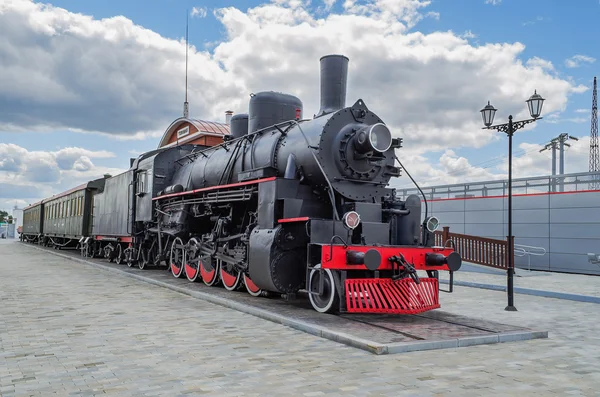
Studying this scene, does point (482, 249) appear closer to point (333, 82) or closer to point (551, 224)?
point (551, 224)

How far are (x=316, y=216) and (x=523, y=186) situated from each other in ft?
38.3

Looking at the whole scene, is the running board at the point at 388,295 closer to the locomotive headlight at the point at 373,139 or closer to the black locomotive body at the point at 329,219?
the black locomotive body at the point at 329,219

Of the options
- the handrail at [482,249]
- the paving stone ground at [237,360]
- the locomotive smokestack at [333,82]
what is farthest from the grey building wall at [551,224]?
the locomotive smokestack at [333,82]

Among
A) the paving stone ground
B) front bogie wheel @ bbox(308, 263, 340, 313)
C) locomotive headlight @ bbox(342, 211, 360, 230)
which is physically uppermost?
locomotive headlight @ bbox(342, 211, 360, 230)

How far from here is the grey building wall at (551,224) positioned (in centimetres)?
1565

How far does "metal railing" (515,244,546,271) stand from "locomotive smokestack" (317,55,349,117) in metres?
10.8

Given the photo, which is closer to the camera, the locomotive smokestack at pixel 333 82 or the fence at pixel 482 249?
the locomotive smokestack at pixel 333 82

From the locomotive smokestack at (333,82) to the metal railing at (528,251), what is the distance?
A: 10.8 m

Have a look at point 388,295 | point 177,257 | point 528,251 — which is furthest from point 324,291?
point 528,251

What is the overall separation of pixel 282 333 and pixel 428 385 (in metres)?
2.42

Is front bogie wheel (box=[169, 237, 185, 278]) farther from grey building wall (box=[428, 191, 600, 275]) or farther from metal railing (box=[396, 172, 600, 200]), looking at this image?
grey building wall (box=[428, 191, 600, 275])

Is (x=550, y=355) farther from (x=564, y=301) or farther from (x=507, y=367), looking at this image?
(x=564, y=301)

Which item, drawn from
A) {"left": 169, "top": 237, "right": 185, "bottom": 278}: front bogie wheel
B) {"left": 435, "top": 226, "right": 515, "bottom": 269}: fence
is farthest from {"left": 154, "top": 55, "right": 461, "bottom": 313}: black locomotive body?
{"left": 435, "top": 226, "right": 515, "bottom": 269}: fence

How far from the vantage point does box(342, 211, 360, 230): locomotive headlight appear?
708 cm
